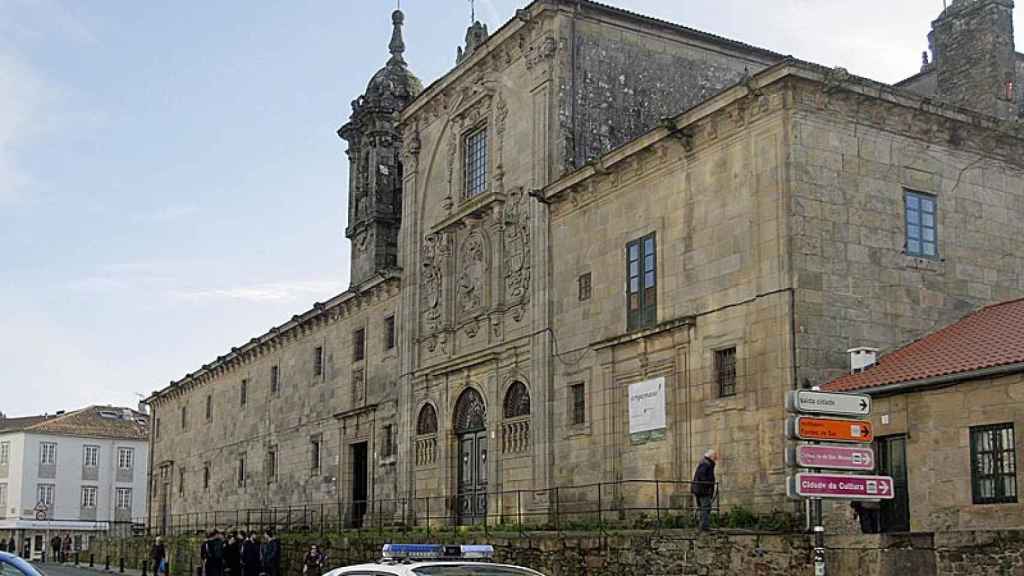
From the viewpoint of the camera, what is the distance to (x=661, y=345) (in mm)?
26328

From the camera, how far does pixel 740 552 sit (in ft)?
66.9

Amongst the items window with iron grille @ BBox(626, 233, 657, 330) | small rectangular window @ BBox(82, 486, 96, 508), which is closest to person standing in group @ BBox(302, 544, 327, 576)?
window with iron grille @ BBox(626, 233, 657, 330)

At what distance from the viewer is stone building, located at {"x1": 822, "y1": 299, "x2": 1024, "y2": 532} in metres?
19.2

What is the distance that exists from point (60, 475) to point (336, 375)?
5288 centimetres

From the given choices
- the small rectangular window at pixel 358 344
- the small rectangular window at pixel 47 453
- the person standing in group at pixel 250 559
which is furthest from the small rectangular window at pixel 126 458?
the person standing in group at pixel 250 559

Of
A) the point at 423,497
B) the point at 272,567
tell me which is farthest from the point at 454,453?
the point at 272,567

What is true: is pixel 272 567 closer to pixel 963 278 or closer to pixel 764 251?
pixel 764 251

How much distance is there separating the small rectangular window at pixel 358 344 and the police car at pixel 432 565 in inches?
1125

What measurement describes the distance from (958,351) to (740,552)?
5.03 m

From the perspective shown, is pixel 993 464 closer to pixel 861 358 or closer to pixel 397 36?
pixel 861 358

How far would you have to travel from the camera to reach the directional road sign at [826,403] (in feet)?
43.4

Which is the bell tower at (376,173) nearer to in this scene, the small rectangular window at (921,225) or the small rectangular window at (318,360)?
the small rectangular window at (318,360)

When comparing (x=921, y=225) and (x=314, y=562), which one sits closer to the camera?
(x=921, y=225)

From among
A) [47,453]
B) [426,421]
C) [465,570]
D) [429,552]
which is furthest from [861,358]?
[47,453]
